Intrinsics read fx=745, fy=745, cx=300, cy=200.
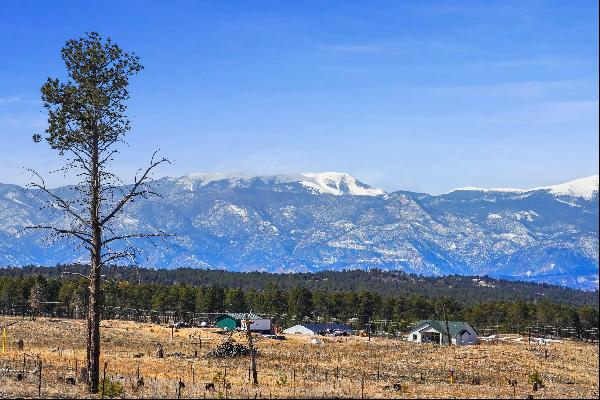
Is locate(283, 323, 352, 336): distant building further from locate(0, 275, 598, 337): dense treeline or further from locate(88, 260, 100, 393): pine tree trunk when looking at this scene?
locate(88, 260, 100, 393): pine tree trunk

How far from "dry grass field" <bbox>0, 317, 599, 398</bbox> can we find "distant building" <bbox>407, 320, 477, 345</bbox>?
34.6 metres

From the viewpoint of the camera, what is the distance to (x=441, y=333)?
159000 mm

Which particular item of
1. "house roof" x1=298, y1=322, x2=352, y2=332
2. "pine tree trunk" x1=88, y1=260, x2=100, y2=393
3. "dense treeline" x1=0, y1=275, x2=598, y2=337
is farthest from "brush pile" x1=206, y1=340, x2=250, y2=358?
"dense treeline" x1=0, y1=275, x2=598, y2=337

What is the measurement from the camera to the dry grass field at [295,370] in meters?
44.8

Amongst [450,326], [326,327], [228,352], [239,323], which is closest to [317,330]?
[326,327]

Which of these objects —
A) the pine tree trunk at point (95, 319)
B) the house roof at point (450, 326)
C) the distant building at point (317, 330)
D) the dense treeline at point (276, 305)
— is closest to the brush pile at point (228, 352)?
the pine tree trunk at point (95, 319)

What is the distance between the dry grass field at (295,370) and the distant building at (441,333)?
3462cm

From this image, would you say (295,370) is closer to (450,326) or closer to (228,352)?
(228,352)

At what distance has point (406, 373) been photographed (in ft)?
233

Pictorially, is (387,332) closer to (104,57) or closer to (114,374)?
(114,374)

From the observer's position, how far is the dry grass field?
44.8 m

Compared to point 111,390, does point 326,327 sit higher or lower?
lower

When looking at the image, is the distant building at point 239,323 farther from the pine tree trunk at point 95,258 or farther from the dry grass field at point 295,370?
the pine tree trunk at point 95,258

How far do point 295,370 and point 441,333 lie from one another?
324 ft
